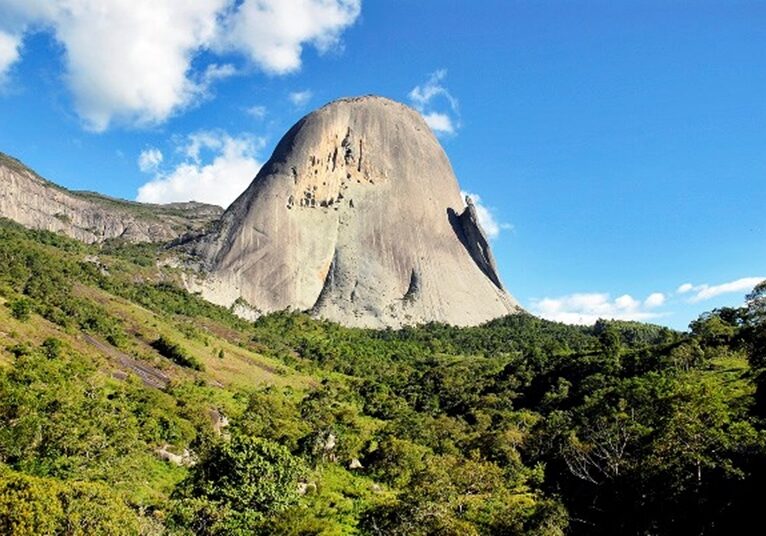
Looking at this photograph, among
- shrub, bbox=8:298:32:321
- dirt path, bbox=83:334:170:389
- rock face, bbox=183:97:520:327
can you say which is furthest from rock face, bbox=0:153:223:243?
shrub, bbox=8:298:32:321

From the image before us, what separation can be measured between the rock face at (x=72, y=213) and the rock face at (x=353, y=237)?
39.0 m

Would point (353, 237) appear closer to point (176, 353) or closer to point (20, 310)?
point (176, 353)

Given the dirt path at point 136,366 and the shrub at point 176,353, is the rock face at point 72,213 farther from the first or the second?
the dirt path at point 136,366

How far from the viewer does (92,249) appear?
129000mm

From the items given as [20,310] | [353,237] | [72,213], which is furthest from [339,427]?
[72,213]

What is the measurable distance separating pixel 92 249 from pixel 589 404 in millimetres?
111572

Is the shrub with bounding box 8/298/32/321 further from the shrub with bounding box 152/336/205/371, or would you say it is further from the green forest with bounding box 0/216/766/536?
the shrub with bounding box 152/336/205/371

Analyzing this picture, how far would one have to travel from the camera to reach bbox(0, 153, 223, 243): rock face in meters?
138

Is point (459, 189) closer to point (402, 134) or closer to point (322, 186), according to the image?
point (402, 134)

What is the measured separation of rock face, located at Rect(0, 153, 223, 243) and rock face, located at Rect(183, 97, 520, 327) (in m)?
39.0

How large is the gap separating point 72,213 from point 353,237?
3096 inches

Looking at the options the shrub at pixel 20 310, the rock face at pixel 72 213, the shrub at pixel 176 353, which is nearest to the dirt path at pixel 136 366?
the shrub at pixel 176 353

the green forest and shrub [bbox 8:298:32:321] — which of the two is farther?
shrub [bbox 8:298:32:321]

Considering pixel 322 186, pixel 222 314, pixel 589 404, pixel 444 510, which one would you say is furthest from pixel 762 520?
pixel 322 186
